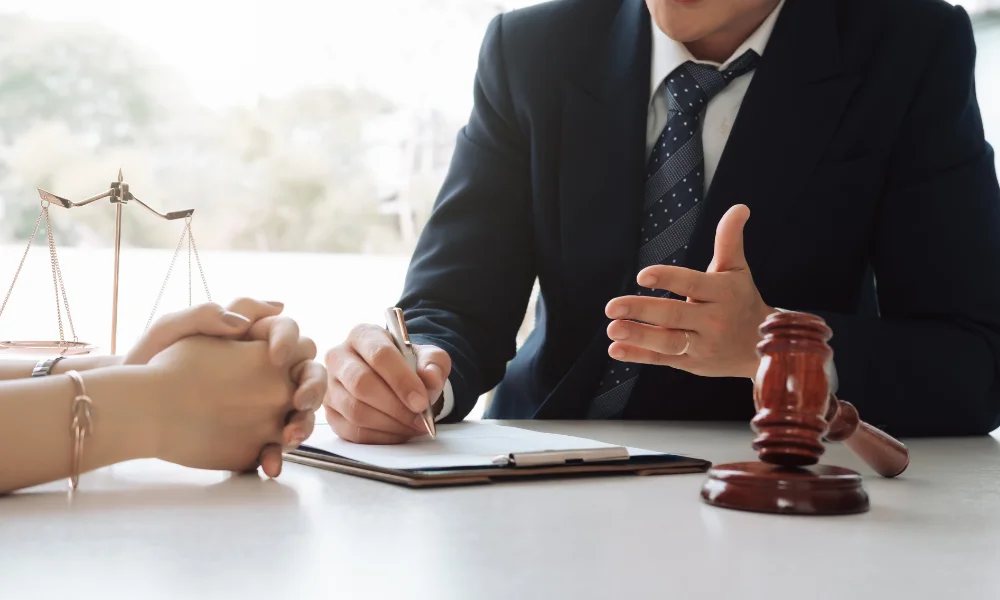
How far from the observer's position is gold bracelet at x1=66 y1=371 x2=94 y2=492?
89cm

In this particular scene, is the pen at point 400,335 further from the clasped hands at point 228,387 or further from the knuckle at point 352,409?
the clasped hands at point 228,387

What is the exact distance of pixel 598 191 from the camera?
1907 millimetres

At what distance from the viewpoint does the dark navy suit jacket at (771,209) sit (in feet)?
5.66

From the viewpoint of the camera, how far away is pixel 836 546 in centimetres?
75

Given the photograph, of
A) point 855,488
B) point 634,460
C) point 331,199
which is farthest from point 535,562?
point 331,199

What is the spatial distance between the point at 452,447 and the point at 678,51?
1.02 metres

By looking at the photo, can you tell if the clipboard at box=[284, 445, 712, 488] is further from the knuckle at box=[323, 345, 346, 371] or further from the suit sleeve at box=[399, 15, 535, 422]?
the suit sleeve at box=[399, 15, 535, 422]

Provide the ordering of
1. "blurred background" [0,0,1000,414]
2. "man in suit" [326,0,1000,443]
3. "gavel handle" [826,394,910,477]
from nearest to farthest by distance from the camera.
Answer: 1. "gavel handle" [826,394,910,477]
2. "man in suit" [326,0,1000,443]
3. "blurred background" [0,0,1000,414]

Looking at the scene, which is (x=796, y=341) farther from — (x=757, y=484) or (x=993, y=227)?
(x=993, y=227)

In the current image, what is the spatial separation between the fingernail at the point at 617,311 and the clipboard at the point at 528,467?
0.17 metres

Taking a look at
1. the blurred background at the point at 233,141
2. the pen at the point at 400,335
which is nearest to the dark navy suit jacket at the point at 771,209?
the pen at the point at 400,335

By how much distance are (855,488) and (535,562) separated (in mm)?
343

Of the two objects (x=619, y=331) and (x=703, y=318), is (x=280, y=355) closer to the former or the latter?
(x=619, y=331)

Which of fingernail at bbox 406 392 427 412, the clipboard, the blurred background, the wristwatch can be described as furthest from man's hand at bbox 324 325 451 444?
the blurred background
